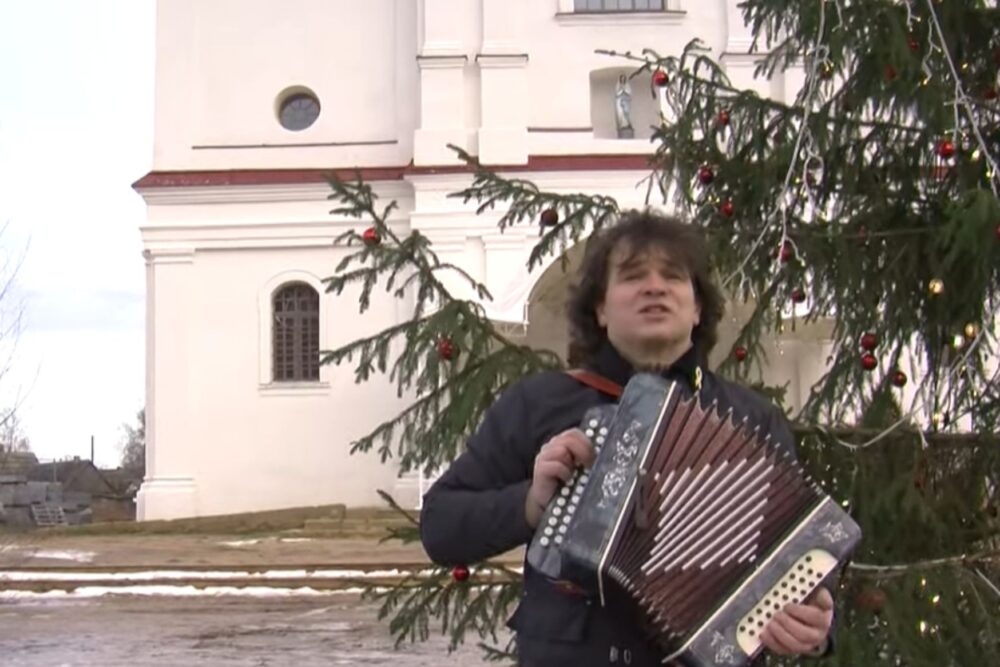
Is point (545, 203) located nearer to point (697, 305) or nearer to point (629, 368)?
point (697, 305)

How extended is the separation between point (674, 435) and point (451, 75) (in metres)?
23.3

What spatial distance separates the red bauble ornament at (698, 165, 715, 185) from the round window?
72.3ft

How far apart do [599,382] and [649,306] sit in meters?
0.18

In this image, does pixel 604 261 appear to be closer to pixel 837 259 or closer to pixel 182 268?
pixel 837 259

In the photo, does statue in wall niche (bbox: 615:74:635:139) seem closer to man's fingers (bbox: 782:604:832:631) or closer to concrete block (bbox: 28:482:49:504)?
concrete block (bbox: 28:482:49:504)

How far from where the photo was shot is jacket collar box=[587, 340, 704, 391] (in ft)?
9.57

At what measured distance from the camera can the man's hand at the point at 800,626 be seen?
2576 mm

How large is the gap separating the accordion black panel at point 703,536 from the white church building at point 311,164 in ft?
73.0

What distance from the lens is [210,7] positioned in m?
26.5

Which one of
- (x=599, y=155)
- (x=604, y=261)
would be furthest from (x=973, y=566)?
(x=599, y=155)

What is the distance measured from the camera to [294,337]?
26078mm

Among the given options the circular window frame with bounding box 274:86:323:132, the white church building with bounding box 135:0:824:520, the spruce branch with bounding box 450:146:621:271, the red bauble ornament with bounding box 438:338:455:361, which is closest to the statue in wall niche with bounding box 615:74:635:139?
the white church building with bounding box 135:0:824:520

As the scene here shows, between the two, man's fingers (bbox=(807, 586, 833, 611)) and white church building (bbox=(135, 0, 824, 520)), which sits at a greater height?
white church building (bbox=(135, 0, 824, 520))

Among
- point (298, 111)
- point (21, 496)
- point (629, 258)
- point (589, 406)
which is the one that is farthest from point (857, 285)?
point (21, 496)
